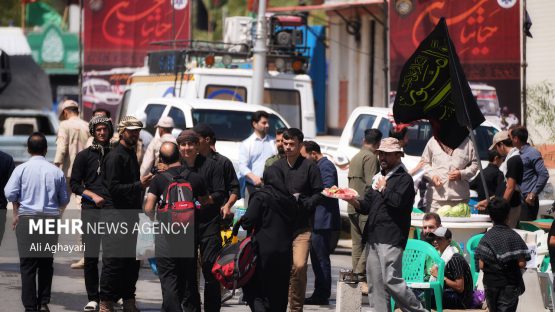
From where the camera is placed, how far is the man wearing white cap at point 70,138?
15.0 metres

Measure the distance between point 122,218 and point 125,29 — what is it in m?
19.3

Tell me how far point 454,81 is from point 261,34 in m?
9.84

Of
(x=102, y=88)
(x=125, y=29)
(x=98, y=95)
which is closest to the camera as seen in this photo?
(x=98, y=95)

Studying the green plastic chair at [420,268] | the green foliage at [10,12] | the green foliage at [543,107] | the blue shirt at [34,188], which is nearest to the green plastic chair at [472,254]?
the green plastic chair at [420,268]

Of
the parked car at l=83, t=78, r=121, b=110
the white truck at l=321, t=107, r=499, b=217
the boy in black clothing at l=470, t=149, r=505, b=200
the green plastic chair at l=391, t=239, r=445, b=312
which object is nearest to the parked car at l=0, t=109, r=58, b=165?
the parked car at l=83, t=78, r=121, b=110

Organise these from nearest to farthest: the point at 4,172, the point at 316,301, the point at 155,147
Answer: the point at 4,172
the point at 316,301
the point at 155,147

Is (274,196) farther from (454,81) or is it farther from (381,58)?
(381,58)

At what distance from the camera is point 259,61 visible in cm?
2050

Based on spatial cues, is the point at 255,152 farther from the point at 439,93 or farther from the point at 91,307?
the point at 91,307

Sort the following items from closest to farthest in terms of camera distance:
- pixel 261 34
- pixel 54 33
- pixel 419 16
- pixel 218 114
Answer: pixel 218 114, pixel 261 34, pixel 419 16, pixel 54 33

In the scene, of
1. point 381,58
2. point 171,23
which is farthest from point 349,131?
point 381,58

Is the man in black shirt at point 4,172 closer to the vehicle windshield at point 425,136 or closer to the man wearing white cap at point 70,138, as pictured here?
the man wearing white cap at point 70,138

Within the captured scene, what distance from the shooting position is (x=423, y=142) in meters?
16.7

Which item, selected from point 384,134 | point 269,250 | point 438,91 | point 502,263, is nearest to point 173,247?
point 269,250
